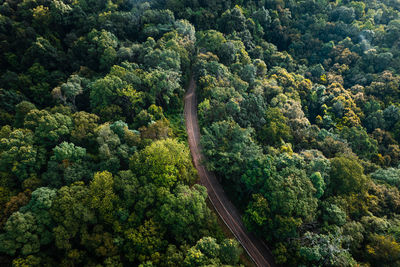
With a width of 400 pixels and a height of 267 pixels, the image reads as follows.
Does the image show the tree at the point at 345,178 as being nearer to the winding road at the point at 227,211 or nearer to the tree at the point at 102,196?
the winding road at the point at 227,211

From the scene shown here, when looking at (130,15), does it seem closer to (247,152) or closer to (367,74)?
(247,152)

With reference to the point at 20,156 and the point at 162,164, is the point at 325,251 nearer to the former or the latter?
the point at 162,164

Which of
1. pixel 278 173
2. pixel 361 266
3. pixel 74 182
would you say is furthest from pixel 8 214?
pixel 361 266

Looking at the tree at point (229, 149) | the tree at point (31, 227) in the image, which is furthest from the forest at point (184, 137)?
the tree at point (229, 149)

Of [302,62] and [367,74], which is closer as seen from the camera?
[367,74]

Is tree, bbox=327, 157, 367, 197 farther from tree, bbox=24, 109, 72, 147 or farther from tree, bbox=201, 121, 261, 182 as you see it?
tree, bbox=24, 109, 72, 147

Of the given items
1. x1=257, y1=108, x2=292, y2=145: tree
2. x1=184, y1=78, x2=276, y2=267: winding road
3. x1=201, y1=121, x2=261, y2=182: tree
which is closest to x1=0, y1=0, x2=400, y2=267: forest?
x1=201, y1=121, x2=261, y2=182: tree

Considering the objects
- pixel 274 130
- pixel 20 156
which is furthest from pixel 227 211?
pixel 20 156
